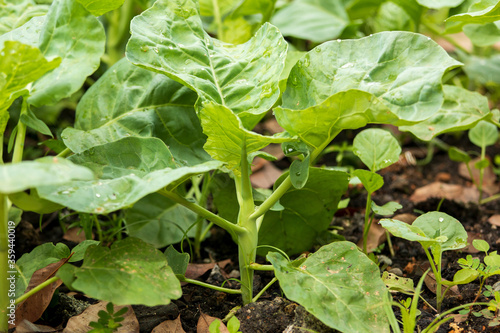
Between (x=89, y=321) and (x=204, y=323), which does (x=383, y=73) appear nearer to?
(x=204, y=323)

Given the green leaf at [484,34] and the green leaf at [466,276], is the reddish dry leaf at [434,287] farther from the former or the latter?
the green leaf at [484,34]

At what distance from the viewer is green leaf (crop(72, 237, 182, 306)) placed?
91 centimetres

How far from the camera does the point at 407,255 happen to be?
1.50 metres

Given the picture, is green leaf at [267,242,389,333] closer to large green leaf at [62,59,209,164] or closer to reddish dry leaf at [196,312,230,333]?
reddish dry leaf at [196,312,230,333]

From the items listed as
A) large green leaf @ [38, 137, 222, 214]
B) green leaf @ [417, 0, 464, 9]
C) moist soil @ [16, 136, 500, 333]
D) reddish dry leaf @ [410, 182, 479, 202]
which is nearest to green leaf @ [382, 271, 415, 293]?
moist soil @ [16, 136, 500, 333]

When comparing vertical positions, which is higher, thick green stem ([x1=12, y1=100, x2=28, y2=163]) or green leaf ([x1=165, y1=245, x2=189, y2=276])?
thick green stem ([x1=12, y1=100, x2=28, y2=163])

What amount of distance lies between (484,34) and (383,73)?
2.81 ft

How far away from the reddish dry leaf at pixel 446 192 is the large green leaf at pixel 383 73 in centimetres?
94

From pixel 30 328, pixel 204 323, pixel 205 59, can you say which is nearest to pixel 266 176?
pixel 205 59

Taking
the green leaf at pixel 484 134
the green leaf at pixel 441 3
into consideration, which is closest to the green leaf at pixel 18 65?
the green leaf at pixel 441 3

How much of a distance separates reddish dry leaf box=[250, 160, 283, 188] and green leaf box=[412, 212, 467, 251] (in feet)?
2.70

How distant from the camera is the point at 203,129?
1.09 metres

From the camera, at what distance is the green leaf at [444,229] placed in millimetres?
1150

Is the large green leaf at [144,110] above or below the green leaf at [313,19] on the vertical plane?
above
